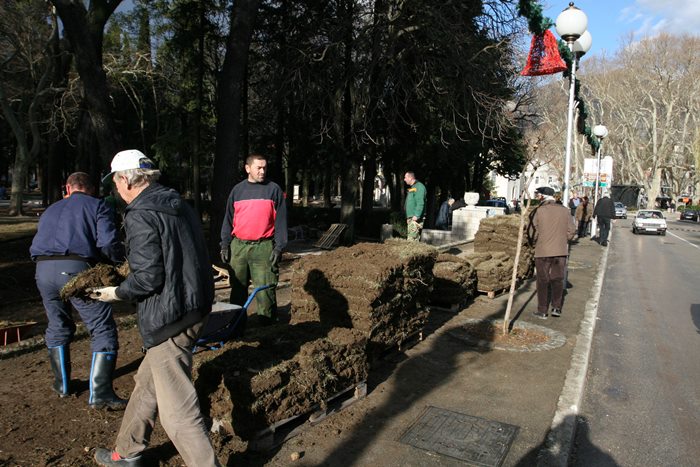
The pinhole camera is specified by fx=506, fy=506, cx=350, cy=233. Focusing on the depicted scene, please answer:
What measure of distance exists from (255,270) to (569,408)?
3241 millimetres

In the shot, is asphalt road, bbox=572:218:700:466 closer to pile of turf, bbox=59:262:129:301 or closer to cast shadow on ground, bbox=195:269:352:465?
cast shadow on ground, bbox=195:269:352:465

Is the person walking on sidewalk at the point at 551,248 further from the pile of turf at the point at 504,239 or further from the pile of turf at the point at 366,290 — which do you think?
the pile of turf at the point at 366,290

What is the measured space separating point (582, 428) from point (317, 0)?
15620mm

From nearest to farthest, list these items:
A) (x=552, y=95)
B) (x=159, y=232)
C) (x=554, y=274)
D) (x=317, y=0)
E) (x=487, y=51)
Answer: (x=159, y=232) < (x=554, y=274) < (x=487, y=51) < (x=317, y=0) < (x=552, y=95)

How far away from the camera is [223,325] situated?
4641 millimetres

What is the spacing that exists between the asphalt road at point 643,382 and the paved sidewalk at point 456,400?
0.21 m

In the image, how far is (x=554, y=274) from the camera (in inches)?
310

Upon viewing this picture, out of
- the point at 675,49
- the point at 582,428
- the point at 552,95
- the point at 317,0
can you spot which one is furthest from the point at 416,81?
the point at 675,49

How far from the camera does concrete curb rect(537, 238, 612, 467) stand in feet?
12.0

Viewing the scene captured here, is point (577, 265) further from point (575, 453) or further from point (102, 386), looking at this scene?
point (102, 386)

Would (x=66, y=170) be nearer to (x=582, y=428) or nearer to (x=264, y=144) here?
(x=264, y=144)

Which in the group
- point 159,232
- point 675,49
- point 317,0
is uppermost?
point 675,49

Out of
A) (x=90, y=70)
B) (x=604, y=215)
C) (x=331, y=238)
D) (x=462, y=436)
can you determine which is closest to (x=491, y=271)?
(x=462, y=436)

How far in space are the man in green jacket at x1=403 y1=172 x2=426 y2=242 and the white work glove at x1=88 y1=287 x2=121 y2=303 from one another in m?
7.06
